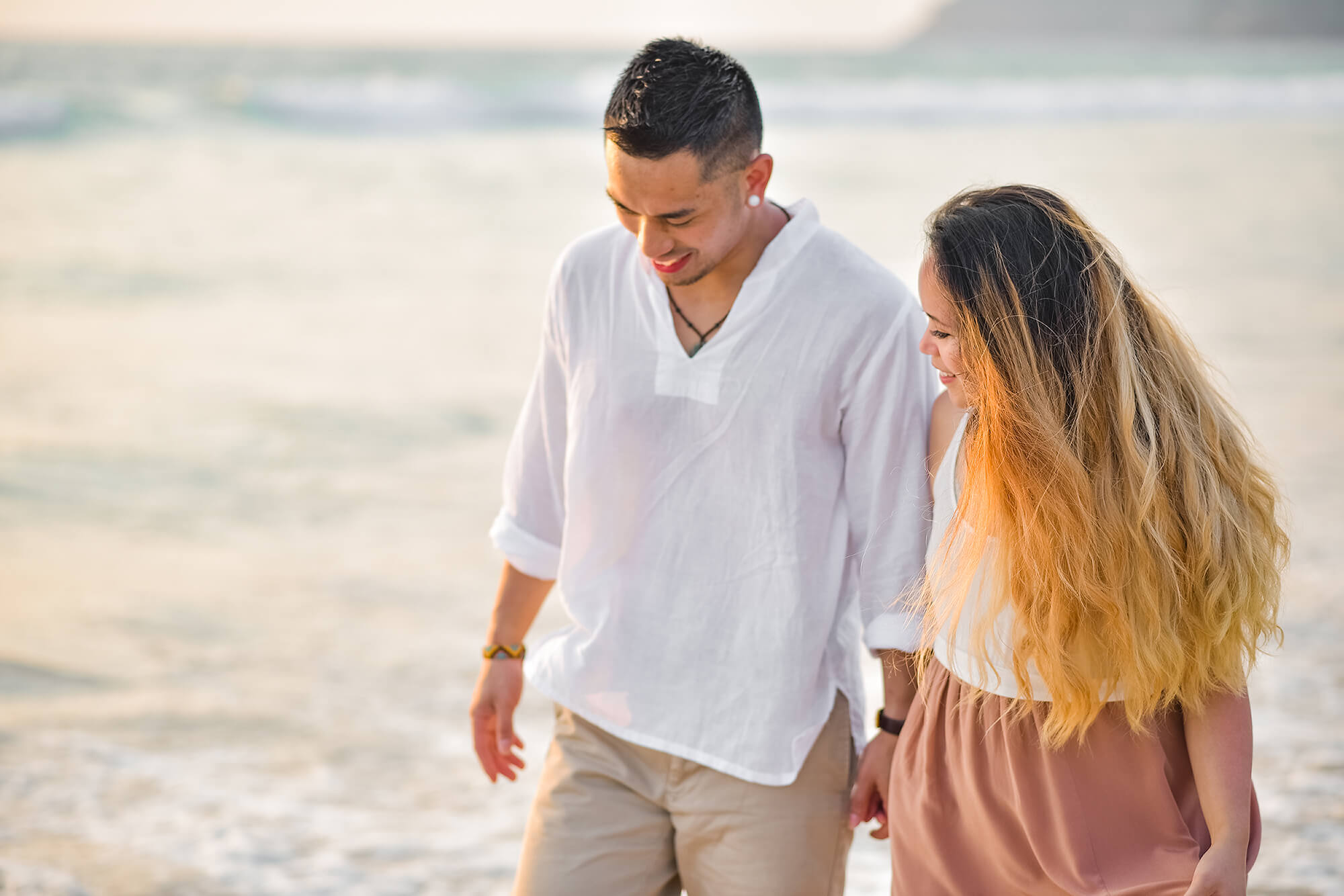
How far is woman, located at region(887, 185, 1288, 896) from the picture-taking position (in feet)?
4.91

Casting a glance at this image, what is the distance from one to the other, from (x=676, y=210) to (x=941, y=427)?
50 centimetres

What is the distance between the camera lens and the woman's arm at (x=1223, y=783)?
1443mm


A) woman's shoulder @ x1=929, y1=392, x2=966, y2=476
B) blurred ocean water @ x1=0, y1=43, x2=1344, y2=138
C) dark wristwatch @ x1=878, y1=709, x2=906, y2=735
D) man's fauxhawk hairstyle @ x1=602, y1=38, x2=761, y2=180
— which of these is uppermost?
blurred ocean water @ x1=0, y1=43, x2=1344, y2=138

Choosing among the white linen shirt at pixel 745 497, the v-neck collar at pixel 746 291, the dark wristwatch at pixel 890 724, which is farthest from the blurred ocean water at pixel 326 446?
the v-neck collar at pixel 746 291

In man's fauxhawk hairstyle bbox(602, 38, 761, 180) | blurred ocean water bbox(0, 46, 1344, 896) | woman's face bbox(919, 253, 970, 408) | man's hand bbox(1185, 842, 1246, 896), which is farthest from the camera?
blurred ocean water bbox(0, 46, 1344, 896)

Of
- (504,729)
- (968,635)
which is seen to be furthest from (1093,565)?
(504,729)

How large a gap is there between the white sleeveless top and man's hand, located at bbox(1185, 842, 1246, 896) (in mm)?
209

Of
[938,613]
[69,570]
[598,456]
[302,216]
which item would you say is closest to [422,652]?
[69,570]

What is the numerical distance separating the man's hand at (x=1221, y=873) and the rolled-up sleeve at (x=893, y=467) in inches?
18.8

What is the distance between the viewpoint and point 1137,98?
21219 mm

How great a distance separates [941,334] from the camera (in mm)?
1601

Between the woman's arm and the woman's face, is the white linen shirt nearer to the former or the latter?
the woman's face

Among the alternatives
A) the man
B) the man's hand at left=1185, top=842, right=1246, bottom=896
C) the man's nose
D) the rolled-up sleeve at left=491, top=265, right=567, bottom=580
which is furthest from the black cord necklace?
the man's hand at left=1185, top=842, right=1246, bottom=896

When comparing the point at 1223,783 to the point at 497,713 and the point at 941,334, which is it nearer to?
the point at 941,334
